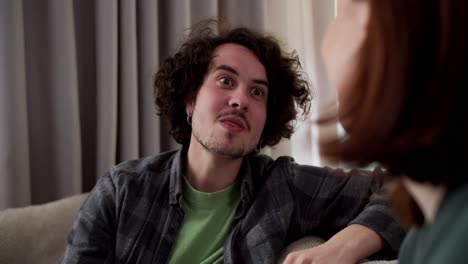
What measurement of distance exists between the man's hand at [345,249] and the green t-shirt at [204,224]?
28 cm

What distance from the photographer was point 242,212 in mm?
1301

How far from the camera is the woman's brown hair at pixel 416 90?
1.34ft

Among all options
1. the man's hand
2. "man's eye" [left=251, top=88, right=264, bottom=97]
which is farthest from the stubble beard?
the man's hand

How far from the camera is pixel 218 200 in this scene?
1.33m

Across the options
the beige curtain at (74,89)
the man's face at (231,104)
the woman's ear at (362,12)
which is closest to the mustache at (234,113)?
the man's face at (231,104)

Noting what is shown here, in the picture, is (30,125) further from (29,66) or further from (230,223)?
(230,223)

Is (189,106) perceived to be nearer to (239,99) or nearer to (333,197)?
(239,99)

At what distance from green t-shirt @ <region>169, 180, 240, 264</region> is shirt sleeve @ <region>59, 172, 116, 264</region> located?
0.19m

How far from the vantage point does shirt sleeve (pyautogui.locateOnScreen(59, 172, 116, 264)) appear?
1.19 m

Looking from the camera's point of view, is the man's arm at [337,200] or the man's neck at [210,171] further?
the man's neck at [210,171]

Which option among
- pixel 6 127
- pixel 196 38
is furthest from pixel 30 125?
pixel 196 38

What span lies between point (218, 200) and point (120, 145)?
0.60 metres

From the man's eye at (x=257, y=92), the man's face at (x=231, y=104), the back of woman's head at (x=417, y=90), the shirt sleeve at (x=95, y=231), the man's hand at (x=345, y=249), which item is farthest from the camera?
the man's eye at (x=257, y=92)

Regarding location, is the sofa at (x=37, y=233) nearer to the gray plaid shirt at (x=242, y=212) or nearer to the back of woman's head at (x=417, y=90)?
the gray plaid shirt at (x=242, y=212)
